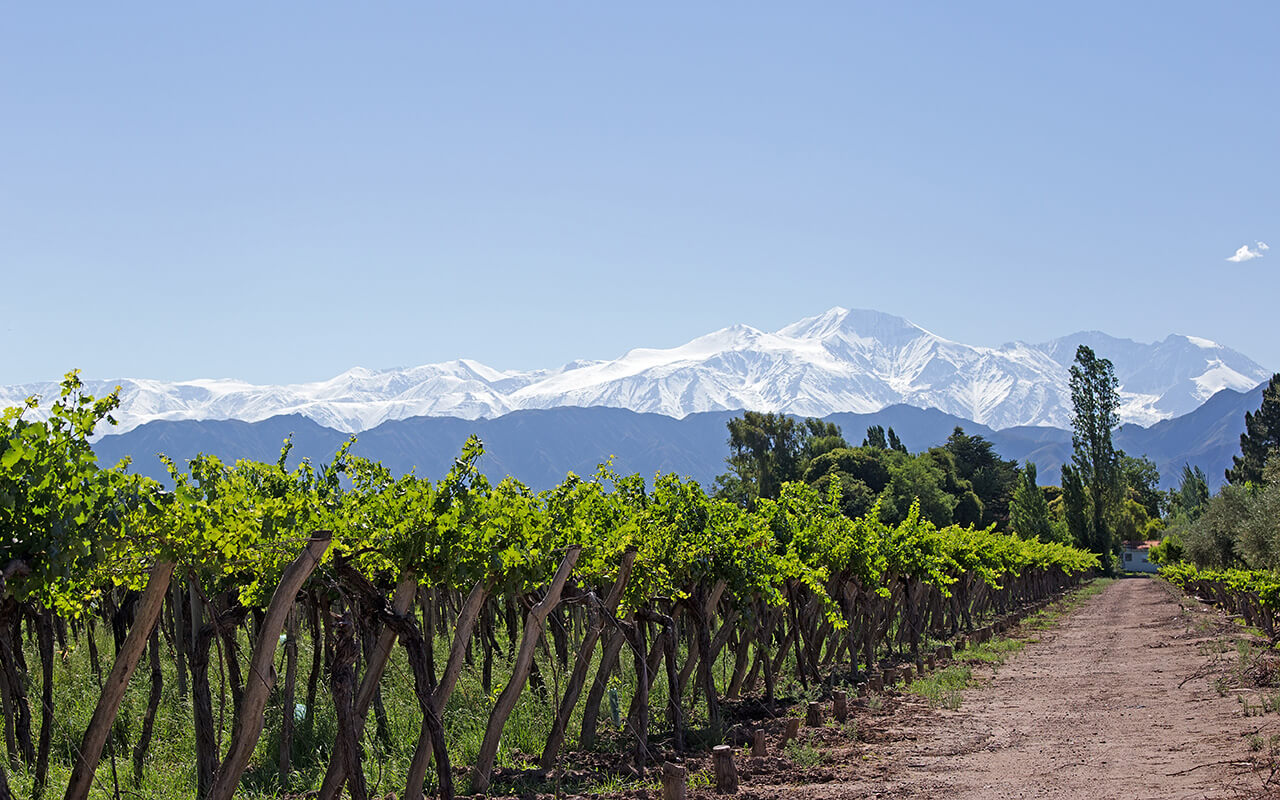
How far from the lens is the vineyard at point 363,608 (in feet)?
22.5

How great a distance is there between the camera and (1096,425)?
3314 inches

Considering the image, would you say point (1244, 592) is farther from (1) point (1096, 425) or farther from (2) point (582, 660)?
(1) point (1096, 425)

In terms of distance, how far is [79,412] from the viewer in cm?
655

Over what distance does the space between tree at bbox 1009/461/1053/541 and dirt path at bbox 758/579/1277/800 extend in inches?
2558

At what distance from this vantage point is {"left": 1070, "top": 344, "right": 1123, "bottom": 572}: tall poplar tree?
84125mm

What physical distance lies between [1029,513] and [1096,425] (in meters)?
8.77

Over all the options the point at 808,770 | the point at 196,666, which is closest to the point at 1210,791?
the point at 808,770

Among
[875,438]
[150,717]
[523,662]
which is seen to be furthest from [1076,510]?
[150,717]

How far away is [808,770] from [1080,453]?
3188 inches

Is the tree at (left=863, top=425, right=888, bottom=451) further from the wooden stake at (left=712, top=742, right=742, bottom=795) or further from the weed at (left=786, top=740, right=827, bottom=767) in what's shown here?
the wooden stake at (left=712, top=742, right=742, bottom=795)

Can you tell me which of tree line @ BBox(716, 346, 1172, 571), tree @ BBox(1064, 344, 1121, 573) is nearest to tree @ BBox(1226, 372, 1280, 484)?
tree line @ BBox(716, 346, 1172, 571)

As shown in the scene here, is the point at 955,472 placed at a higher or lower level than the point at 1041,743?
higher

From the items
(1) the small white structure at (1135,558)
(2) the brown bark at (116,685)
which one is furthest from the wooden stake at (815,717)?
(1) the small white structure at (1135,558)

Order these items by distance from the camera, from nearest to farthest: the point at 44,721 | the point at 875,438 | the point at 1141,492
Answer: the point at 44,721 → the point at 875,438 → the point at 1141,492
